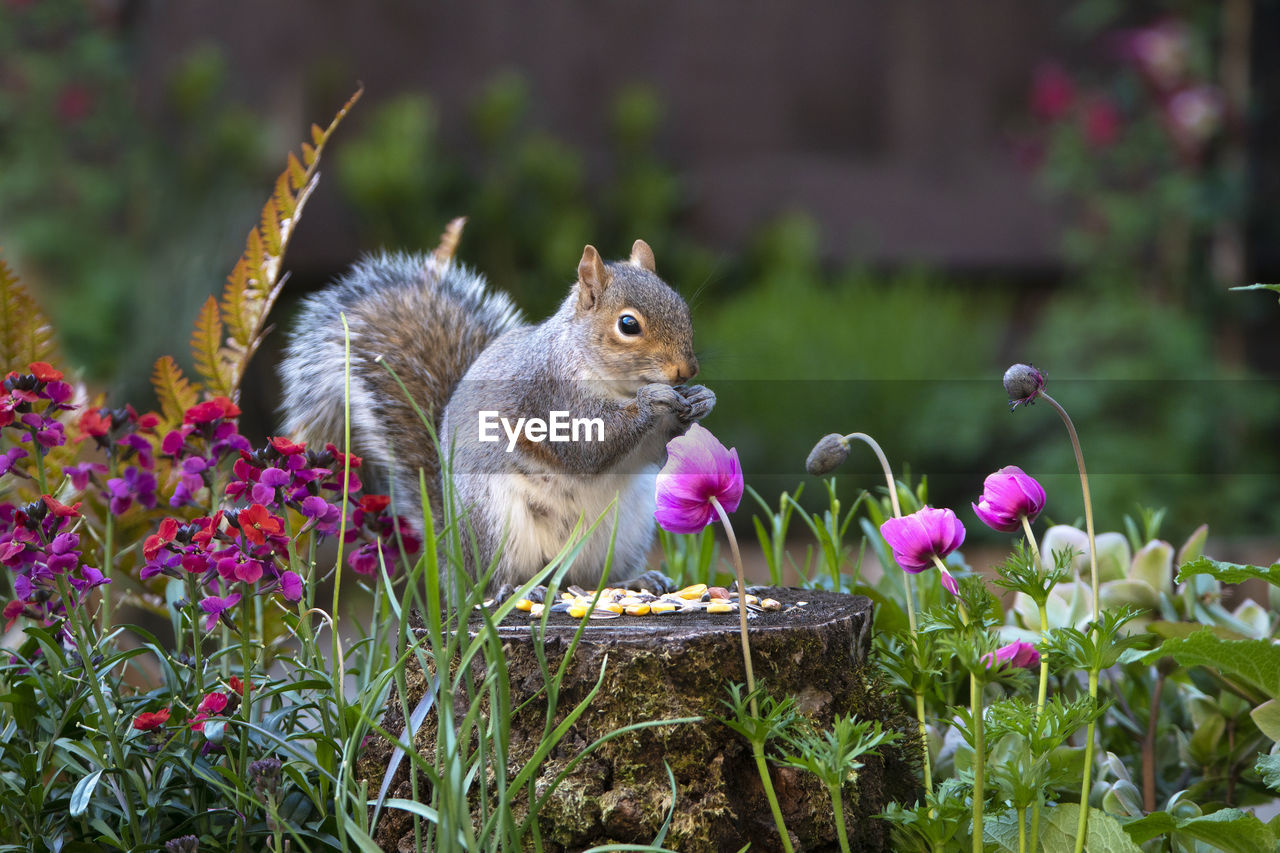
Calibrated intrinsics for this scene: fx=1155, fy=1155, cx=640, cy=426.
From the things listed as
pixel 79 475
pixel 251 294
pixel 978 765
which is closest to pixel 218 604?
pixel 79 475

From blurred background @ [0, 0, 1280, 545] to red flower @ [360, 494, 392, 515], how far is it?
8.16 ft

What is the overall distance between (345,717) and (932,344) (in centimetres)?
310

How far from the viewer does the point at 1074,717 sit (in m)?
0.93

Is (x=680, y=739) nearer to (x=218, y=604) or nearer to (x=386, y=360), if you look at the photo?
(x=218, y=604)

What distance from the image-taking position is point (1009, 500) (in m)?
1.00

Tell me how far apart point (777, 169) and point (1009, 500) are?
374 cm

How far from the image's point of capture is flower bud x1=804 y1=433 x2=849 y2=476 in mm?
1015

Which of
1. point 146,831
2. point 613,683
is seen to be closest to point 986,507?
point 613,683

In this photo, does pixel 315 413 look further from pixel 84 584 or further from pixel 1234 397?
pixel 1234 397

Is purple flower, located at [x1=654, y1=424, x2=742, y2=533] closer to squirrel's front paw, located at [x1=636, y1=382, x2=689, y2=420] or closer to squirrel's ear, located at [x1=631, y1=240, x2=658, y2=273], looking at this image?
squirrel's front paw, located at [x1=636, y1=382, x2=689, y2=420]

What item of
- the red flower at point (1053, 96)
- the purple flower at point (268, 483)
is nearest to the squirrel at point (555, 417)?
the purple flower at point (268, 483)

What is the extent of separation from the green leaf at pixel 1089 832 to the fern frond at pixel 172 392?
1088 mm

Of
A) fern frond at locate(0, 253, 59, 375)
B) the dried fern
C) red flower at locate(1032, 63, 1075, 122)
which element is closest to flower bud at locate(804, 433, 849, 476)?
the dried fern

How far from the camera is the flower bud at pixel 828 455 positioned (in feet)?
3.33
